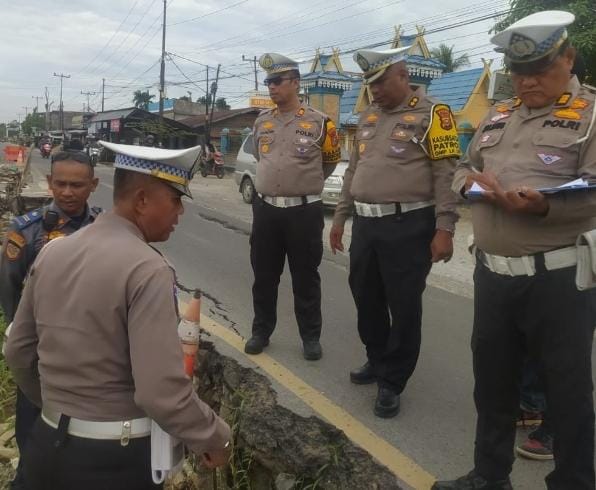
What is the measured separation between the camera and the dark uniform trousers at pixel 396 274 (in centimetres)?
317

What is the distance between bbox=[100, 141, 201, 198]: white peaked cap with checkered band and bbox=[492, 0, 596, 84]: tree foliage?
28.7ft

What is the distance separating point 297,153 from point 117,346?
2.47 m

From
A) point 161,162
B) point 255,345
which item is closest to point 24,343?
point 161,162

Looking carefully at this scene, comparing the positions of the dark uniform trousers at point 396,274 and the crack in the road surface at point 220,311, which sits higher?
the dark uniform trousers at point 396,274

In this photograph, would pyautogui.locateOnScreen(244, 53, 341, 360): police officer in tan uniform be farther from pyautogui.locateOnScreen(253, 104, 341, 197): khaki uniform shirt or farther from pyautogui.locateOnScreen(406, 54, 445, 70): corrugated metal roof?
pyautogui.locateOnScreen(406, 54, 445, 70): corrugated metal roof

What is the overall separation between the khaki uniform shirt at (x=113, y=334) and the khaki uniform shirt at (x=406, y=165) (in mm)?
1806

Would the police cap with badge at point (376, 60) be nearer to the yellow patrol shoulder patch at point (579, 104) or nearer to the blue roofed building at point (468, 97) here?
the yellow patrol shoulder patch at point (579, 104)

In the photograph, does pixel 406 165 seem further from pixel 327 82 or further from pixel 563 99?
pixel 327 82

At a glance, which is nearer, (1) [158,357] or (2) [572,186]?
(1) [158,357]

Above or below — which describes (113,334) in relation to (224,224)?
above

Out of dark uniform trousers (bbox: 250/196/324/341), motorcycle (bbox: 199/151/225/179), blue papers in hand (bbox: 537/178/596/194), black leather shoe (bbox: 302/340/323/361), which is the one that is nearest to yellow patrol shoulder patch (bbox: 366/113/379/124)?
dark uniform trousers (bbox: 250/196/324/341)

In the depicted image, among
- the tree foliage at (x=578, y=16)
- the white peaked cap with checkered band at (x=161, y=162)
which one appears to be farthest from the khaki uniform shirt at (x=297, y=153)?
the tree foliage at (x=578, y=16)

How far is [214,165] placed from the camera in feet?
77.5

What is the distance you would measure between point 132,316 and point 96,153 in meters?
29.9
